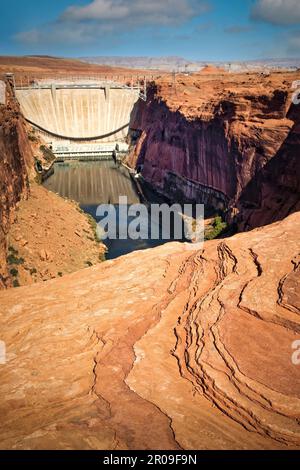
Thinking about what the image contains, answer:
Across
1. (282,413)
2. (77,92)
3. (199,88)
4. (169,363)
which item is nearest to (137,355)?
(169,363)

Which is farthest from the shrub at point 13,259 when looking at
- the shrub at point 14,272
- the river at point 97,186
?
the river at point 97,186

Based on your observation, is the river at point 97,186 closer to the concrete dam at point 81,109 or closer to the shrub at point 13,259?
the concrete dam at point 81,109

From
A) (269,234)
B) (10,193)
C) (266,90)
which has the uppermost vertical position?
(266,90)

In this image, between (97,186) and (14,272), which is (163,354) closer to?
(14,272)

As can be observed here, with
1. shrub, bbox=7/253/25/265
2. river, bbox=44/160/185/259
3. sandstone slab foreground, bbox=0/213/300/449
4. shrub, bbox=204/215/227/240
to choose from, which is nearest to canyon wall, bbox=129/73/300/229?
shrub, bbox=204/215/227/240

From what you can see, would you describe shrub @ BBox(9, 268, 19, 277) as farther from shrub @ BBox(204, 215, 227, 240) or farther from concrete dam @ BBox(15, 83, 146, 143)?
concrete dam @ BBox(15, 83, 146, 143)
